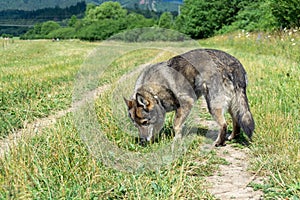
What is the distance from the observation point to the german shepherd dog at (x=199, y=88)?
5449mm

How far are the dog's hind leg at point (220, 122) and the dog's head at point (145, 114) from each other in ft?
2.85

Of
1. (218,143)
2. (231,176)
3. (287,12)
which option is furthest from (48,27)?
(231,176)

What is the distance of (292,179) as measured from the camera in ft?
12.9

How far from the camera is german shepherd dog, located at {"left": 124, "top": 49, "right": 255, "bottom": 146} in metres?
5.45

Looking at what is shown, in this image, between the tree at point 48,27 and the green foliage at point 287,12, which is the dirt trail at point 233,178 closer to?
the green foliage at point 287,12

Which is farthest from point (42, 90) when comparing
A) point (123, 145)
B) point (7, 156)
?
point (7, 156)

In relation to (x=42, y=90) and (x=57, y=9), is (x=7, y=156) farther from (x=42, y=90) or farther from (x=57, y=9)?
(x=57, y=9)

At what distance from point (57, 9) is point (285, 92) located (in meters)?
132

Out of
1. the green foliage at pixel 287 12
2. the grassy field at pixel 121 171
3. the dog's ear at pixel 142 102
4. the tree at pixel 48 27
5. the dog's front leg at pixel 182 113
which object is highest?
the green foliage at pixel 287 12

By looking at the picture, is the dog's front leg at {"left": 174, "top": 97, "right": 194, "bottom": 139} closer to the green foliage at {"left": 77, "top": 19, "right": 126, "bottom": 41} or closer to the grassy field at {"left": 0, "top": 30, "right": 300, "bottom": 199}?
the grassy field at {"left": 0, "top": 30, "right": 300, "bottom": 199}

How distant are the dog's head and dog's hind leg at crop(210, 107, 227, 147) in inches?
34.2

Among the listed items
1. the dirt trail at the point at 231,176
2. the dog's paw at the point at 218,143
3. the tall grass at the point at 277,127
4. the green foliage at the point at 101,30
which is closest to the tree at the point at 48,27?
the green foliage at the point at 101,30

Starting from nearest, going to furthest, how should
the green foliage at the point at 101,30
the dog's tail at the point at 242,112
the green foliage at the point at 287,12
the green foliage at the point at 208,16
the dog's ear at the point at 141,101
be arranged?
the dog's ear at the point at 141,101 < the dog's tail at the point at 242,112 < the green foliage at the point at 287,12 < the green foliage at the point at 208,16 < the green foliage at the point at 101,30

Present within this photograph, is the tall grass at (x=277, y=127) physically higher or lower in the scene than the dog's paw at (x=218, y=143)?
higher
